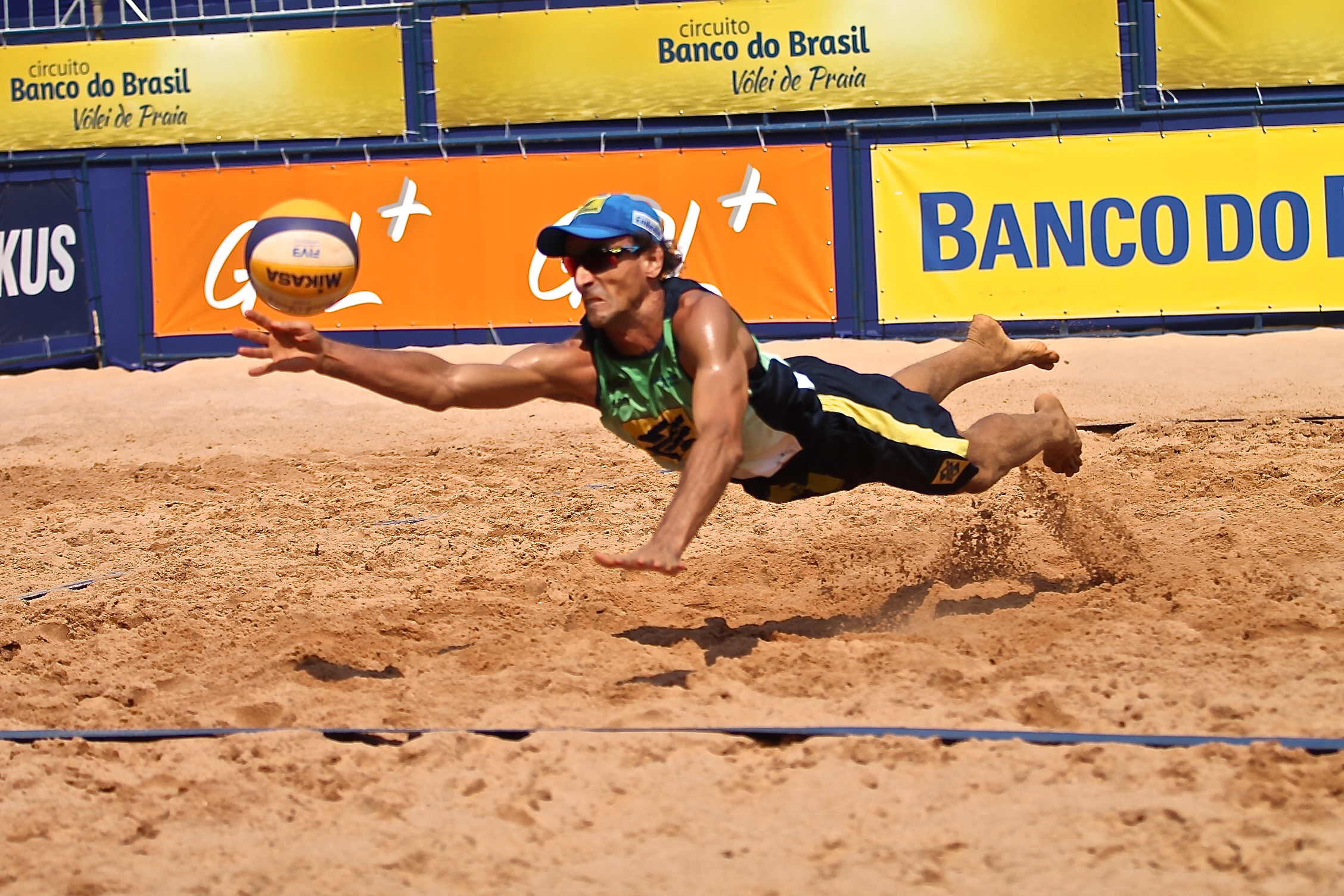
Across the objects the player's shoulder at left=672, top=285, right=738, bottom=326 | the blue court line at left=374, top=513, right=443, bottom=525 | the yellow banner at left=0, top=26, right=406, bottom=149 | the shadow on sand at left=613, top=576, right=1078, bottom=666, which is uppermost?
the yellow banner at left=0, top=26, right=406, bottom=149

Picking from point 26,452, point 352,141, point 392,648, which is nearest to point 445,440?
point 26,452

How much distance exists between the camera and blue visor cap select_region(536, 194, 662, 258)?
4266 millimetres

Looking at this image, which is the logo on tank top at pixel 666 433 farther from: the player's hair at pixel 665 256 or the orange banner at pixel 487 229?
the orange banner at pixel 487 229

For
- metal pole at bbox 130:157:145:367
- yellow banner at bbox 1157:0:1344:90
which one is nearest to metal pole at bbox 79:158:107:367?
metal pole at bbox 130:157:145:367

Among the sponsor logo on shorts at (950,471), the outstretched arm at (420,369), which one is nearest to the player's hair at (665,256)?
the outstretched arm at (420,369)

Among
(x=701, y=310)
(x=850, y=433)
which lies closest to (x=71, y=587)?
(x=701, y=310)

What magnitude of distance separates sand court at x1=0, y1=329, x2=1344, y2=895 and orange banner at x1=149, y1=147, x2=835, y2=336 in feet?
8.83

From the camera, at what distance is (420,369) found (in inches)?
167

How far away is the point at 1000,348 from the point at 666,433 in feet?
6.09

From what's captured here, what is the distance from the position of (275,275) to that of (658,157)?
7023mm

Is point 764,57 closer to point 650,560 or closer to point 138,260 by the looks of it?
point 138,260

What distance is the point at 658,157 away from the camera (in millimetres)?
11016

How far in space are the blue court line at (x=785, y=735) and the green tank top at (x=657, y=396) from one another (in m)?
1.05

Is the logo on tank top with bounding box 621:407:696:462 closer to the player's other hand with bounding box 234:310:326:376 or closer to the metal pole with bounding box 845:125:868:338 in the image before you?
the player's other hand with bounding box 234:310:326:376
